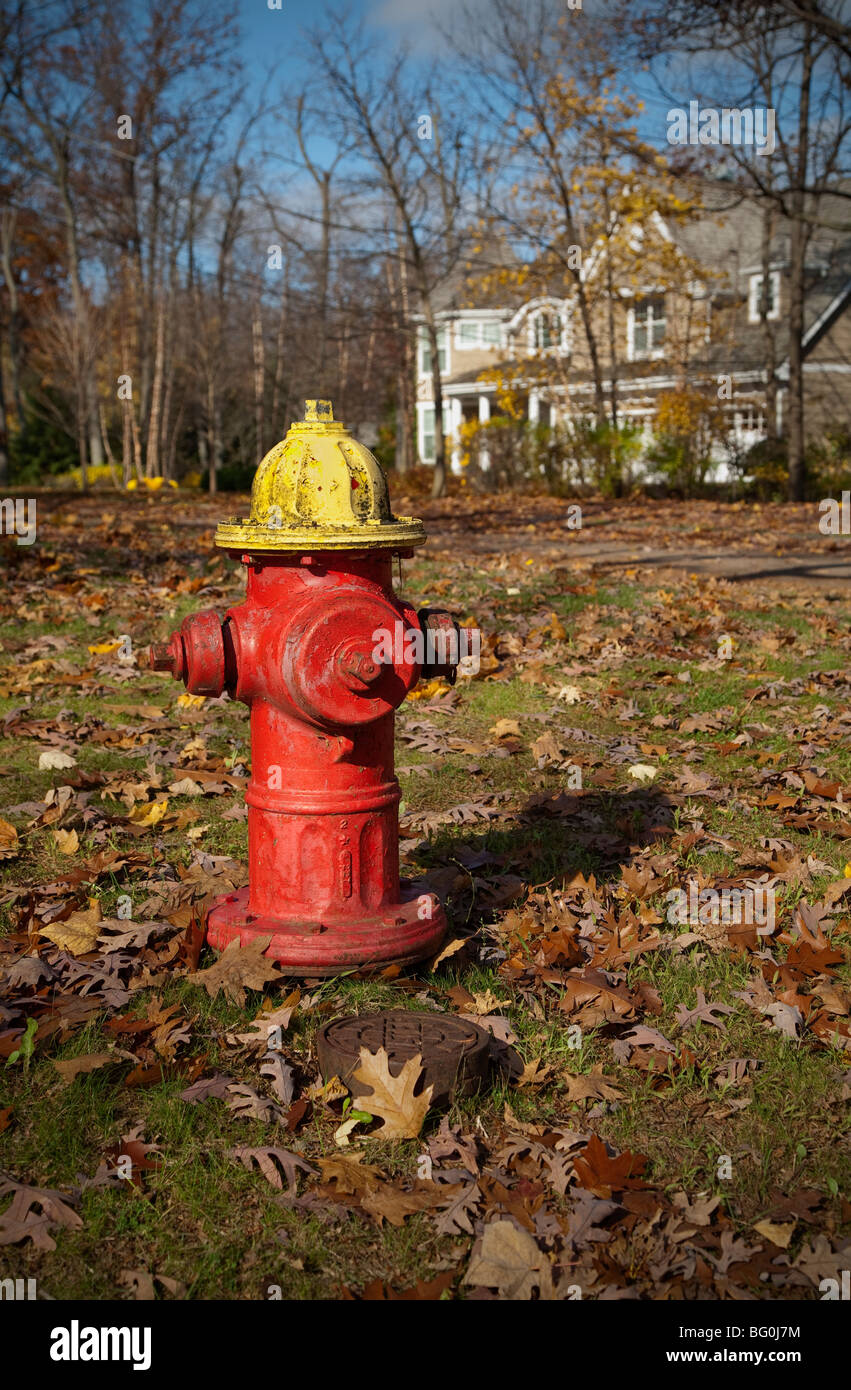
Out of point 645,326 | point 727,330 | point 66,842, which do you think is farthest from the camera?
point 645,326

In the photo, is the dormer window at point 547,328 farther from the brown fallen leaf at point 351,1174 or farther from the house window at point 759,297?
the brown fallen leaf at point 351,1174

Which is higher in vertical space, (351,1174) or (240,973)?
→ (240,973)

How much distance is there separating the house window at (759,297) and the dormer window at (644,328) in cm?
272

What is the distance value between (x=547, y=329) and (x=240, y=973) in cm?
2641

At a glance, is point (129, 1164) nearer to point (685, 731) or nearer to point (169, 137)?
point (685, 731)

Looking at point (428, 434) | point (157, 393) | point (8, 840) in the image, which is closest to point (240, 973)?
point (8, 840)

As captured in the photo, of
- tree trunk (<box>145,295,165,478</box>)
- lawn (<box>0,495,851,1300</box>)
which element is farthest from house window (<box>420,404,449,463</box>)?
lawn (<box>0,495,851,1300</box>)

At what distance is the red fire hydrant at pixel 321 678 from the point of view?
306 centimetres

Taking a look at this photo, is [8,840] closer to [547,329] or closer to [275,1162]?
[275,1162]

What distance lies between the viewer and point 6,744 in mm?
5367

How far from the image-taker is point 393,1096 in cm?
264

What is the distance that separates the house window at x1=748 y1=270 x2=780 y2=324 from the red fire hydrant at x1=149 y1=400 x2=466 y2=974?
31.1 metres

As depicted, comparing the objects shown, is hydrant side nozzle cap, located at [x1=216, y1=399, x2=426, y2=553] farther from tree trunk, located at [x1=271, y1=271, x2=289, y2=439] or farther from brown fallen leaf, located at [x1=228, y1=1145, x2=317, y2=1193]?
tree trunk, located at [x1=271, y1=271, x2=289, y2=439]

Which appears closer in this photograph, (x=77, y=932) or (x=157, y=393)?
(x=77, y=932)
